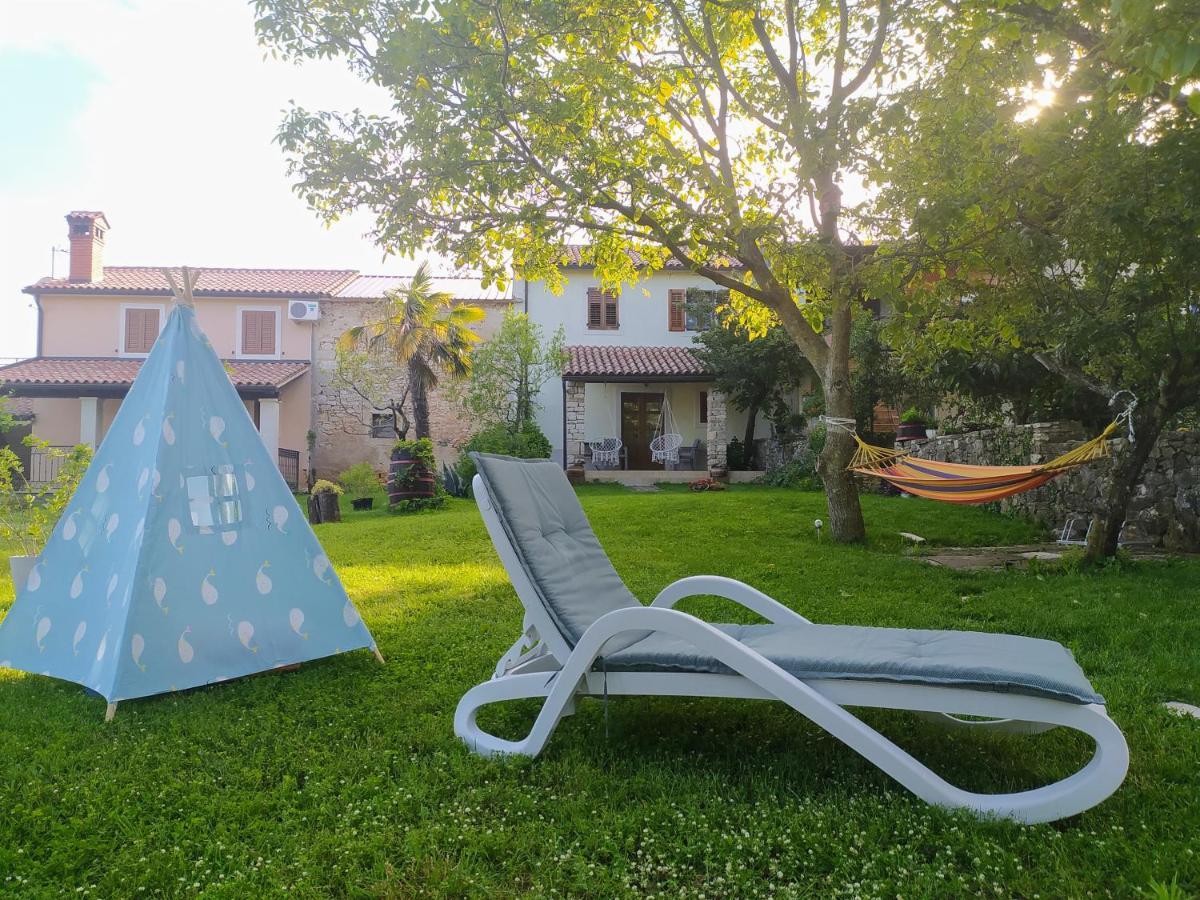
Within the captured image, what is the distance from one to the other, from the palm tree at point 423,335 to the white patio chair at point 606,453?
3322 millimetres

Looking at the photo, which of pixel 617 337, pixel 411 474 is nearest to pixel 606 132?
pixel 411 474

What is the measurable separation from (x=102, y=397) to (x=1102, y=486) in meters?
19.5

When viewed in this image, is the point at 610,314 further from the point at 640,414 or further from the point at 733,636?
the point at 733,636

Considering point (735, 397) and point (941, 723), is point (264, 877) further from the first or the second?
point (735, 397)

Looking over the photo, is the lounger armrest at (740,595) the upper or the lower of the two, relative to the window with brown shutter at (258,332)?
lower

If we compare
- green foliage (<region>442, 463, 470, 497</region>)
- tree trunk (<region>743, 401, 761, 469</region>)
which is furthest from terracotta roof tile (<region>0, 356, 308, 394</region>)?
tree trunk (<region>743, 401, 761, 469</region>)

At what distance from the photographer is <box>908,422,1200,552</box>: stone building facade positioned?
25.8 feet

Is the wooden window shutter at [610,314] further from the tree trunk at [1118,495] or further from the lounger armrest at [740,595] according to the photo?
the lounger armrest at [740,595]

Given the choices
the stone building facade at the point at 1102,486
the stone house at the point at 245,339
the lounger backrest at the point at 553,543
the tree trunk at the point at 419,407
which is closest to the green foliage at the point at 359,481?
the tree trunk at the point at 419,407

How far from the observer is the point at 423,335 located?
16.5 metres

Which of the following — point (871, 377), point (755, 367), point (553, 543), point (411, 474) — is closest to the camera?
point (553, 543)

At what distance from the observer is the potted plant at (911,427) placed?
1330 cm

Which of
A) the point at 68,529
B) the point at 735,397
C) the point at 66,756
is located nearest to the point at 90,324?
the point at 735,397

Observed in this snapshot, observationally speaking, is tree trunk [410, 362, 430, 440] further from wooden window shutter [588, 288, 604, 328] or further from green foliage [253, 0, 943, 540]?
green foliage [253, 0, 943, 540]
